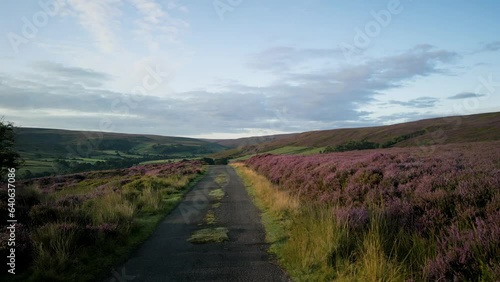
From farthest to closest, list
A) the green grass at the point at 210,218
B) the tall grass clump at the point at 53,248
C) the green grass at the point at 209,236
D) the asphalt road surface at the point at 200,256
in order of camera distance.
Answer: the green grass at the point at 210,218
the green grass at the point at 209,236
the asphalt road surface at the point at 200,256
the tall grass clump at the point at 53,248

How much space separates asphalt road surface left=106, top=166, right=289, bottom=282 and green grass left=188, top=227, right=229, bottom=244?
197 millimetres

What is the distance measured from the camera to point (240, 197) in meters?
19.1

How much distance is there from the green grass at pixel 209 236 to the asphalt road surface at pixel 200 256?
7.8 inches

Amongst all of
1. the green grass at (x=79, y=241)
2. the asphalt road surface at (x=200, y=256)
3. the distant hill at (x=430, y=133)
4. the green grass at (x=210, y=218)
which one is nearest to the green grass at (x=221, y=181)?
the green grass at (x=210, y=218)

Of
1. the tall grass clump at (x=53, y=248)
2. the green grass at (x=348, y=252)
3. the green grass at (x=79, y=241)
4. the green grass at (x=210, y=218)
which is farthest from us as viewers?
the green grass at (x=210, y=218)

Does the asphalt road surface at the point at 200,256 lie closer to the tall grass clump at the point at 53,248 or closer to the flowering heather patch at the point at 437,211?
the tall grass clump at the point at 53,248

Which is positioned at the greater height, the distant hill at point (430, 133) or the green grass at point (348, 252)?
the distant hill at point (430, 133)

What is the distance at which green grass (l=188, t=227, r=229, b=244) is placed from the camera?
31.3ft

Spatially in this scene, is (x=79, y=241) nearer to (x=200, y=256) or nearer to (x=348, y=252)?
(x=200, y=256)

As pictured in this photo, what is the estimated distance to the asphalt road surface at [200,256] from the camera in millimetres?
6719

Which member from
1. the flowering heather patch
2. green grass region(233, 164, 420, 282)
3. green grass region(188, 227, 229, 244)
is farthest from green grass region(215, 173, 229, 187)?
green grass region(233, 164, 420, 282)

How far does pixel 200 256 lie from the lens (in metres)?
8.04

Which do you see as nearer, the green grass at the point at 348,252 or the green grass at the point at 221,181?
the green grass at the point at 348,252

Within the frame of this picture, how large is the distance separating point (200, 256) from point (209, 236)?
1979 mm
